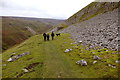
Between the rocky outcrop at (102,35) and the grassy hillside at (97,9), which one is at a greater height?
the grassy hillside at (97,9)

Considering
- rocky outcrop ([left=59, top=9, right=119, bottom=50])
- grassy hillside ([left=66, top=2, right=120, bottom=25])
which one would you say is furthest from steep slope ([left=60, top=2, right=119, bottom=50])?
grassy hillside ([left=66, top=2, right=120, bottom=25])

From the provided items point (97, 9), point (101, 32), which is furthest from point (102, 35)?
point (97, 9)

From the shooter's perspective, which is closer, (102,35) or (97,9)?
(102,35)

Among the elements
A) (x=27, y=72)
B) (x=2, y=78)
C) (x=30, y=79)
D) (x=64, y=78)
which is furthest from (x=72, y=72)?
(x=2, y=78)

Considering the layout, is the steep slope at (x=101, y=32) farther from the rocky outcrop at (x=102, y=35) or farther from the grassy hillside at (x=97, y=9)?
the grassy hillside at (x=97, y=9)

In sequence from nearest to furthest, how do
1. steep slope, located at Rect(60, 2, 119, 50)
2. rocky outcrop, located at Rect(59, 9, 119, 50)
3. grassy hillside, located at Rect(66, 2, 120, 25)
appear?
rocky outcrop, located at Rect(59, 9, 119, 50) < steep slope, located at Rect(60, 2, 119, 50) < grassy hillside, located at Rect(66, 2, 120, 25)

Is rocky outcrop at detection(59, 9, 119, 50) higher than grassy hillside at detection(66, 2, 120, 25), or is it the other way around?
grassy hillside at detection(66, 2, 120, 25)

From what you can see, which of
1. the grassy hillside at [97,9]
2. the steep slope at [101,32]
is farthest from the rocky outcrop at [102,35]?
the grassy hillside at [97,9]

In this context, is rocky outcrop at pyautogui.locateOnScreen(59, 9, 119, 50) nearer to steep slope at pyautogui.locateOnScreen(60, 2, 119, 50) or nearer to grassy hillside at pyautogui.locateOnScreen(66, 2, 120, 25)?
steep slope at pyautogui.locateOnScreen(60, 2, 119, 50)

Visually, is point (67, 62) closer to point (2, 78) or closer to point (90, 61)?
point (90, 61)

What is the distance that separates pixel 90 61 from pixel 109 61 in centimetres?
265

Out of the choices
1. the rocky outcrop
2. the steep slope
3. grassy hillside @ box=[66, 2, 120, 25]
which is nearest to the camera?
the rocky outcrop

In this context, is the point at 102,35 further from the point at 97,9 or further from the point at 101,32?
the point at 97,9

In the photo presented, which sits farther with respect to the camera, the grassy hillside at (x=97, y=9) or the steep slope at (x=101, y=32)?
the grassy hillside at (x=97, y=9)
